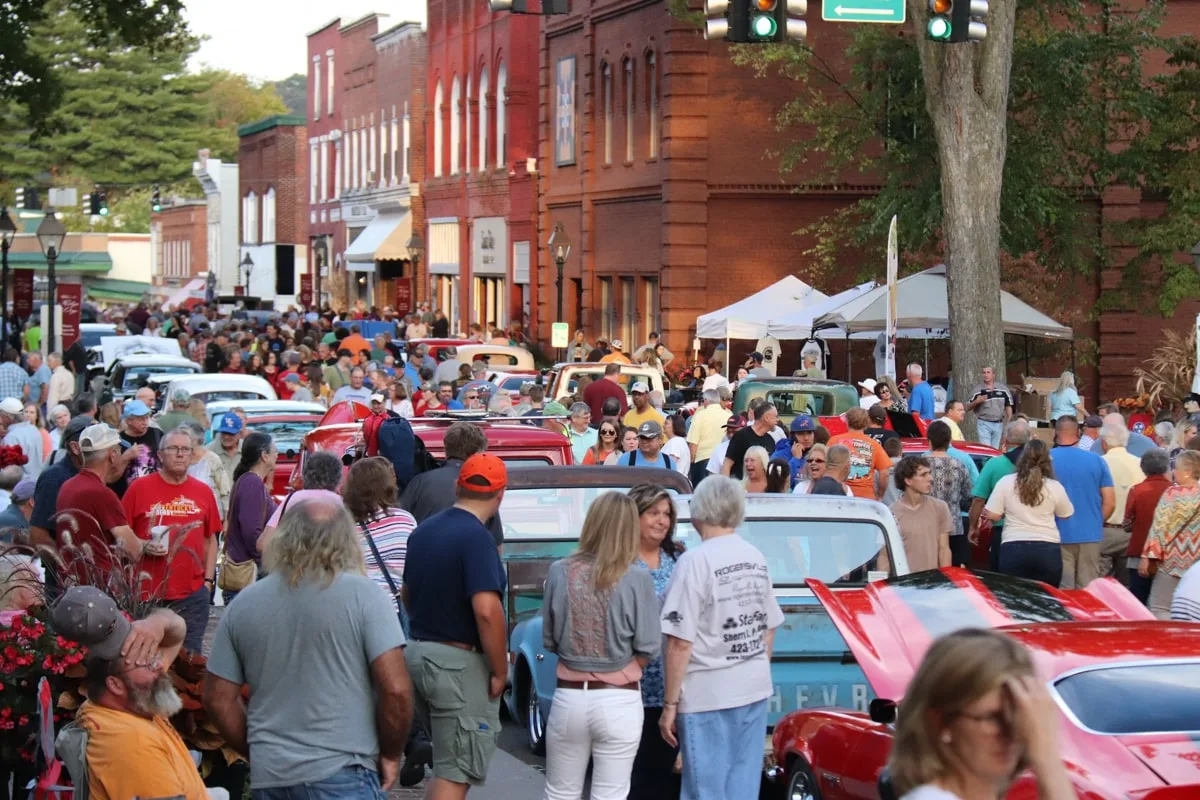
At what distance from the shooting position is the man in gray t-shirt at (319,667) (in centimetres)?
593

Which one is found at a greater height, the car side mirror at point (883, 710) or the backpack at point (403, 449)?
the backpack at point (403, 449)

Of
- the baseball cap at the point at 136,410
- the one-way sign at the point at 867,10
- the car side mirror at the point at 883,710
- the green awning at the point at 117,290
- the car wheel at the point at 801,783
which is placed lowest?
the car wheel at the point at 801,783

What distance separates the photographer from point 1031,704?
3729mm

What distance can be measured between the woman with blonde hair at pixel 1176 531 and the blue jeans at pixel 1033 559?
62 cm

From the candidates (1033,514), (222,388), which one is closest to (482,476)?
(1033,514)

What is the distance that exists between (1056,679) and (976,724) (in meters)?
2.85

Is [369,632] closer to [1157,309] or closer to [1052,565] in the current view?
[1052,565]

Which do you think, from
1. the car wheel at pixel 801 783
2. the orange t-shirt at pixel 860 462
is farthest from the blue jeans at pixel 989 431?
the car wheel at pixel 801 783

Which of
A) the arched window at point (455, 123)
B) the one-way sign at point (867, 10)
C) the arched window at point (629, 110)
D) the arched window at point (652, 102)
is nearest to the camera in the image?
the one-way sign at point (867, 10)

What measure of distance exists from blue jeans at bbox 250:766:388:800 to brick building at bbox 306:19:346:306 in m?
67.7

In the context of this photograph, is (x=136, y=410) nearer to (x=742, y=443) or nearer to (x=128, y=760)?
(x=742, y=443)

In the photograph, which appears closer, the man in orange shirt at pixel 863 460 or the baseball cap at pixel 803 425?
the man in orange shirt at pixel 863 460

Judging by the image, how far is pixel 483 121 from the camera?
5331 cm

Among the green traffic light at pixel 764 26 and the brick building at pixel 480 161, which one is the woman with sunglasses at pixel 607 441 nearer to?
the green traffic light at pixel 764 26
